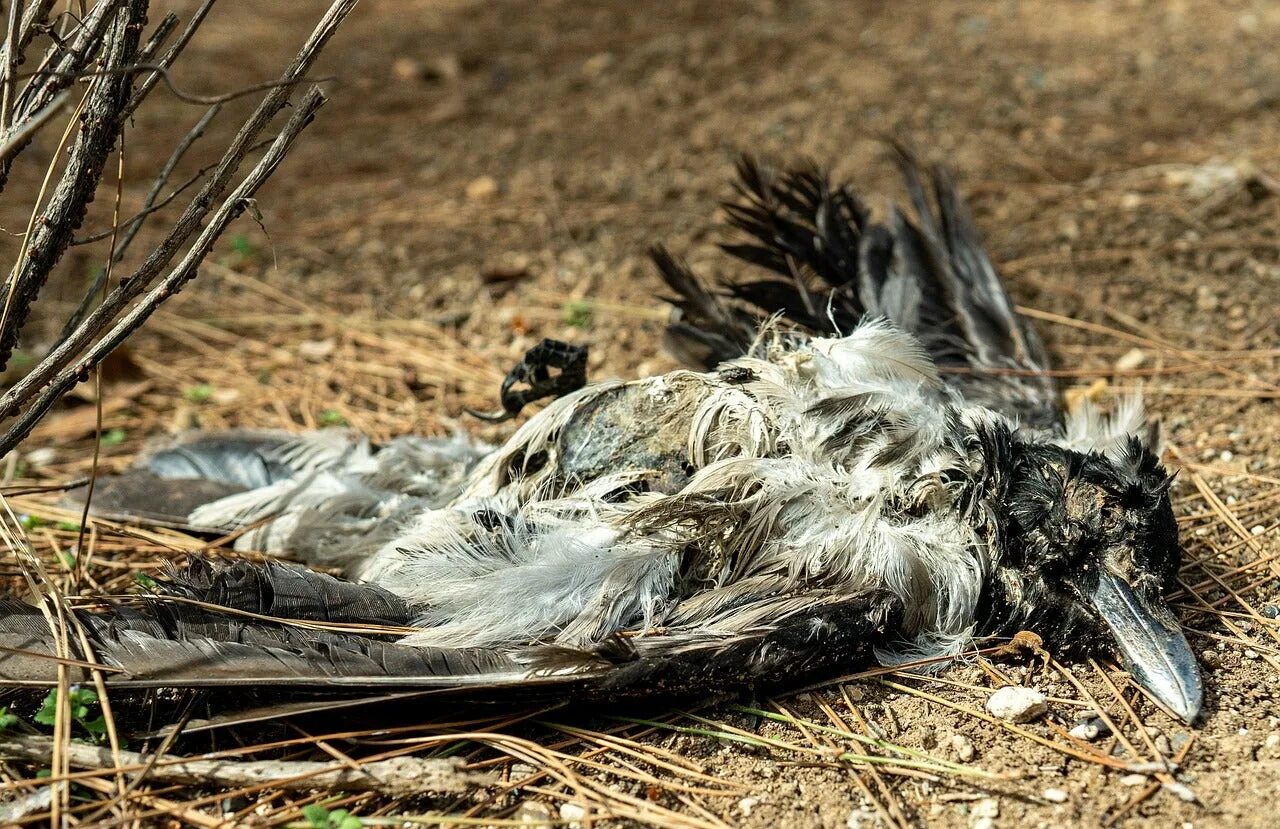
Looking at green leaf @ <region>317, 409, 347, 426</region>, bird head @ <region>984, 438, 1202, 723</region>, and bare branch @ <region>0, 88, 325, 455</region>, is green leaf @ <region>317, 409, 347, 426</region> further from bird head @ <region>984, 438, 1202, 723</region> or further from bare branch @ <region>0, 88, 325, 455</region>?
bird head @ <region>984, 438, 1202, 723</region>

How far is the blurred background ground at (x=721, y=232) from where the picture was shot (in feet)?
6.98

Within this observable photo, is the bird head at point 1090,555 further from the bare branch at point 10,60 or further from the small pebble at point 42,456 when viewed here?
the small pebble at point 42,456

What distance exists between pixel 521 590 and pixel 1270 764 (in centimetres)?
141

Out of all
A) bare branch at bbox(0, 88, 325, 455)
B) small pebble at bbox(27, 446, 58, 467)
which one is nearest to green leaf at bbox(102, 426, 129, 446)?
small pebble at bbox(27, 446, 58, 467)

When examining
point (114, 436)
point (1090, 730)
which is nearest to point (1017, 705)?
point (1090, 730)

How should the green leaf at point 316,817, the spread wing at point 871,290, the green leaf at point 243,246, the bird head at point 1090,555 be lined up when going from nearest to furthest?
the green leaf at point 316,817 < the bird head at point 1090,555 < the spread wing at point 871,290 < the green leaf at point 243,246

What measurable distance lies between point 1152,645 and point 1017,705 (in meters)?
0.30

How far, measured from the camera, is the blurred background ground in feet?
6.98

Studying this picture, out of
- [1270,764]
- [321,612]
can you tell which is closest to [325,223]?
[321,612]

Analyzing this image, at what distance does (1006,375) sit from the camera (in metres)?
3.10

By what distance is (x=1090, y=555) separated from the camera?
2.29 metres

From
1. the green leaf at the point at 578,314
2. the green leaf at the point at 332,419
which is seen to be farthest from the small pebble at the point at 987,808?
the green leaf at the point at 578,314

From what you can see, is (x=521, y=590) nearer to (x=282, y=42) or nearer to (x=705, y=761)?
(x=705, y=761)

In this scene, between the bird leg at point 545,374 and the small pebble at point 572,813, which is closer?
the small pebble at point 572,813
